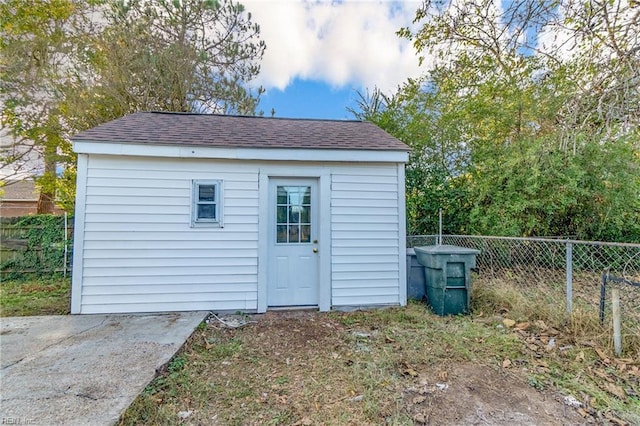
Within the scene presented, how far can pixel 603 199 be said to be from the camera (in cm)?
548

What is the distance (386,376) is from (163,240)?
141 inches

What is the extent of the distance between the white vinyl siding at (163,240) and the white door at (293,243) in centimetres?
32

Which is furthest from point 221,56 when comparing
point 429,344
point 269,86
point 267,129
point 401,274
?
point 429,344

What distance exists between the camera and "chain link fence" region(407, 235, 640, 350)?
3.11 m

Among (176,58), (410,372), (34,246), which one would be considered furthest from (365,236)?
(176,58)

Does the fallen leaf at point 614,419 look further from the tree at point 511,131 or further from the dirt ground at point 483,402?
the tree at point 511,131

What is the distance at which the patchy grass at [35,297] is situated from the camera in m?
4.46

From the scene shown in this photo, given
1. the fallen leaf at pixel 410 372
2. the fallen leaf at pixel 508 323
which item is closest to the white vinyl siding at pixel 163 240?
the fallen leaf at pixel 410 372

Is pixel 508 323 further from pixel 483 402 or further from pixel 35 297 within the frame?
pixel 35 297

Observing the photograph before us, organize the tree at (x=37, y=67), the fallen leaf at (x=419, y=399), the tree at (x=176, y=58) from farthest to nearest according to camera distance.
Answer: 1. the tree at (x=176, y=58)
2. the tree at (x=37, y=67)
3. the fallen leaf at (x=419, y=399)

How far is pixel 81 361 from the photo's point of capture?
9.18 feet

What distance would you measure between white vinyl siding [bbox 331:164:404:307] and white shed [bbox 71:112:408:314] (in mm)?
16

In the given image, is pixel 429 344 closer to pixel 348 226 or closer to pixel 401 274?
pixel 401 274

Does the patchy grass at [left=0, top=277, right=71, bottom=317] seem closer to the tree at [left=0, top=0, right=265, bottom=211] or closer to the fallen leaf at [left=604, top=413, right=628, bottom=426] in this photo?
the tree at [left=0, top=0, right=265, bottom=211]
